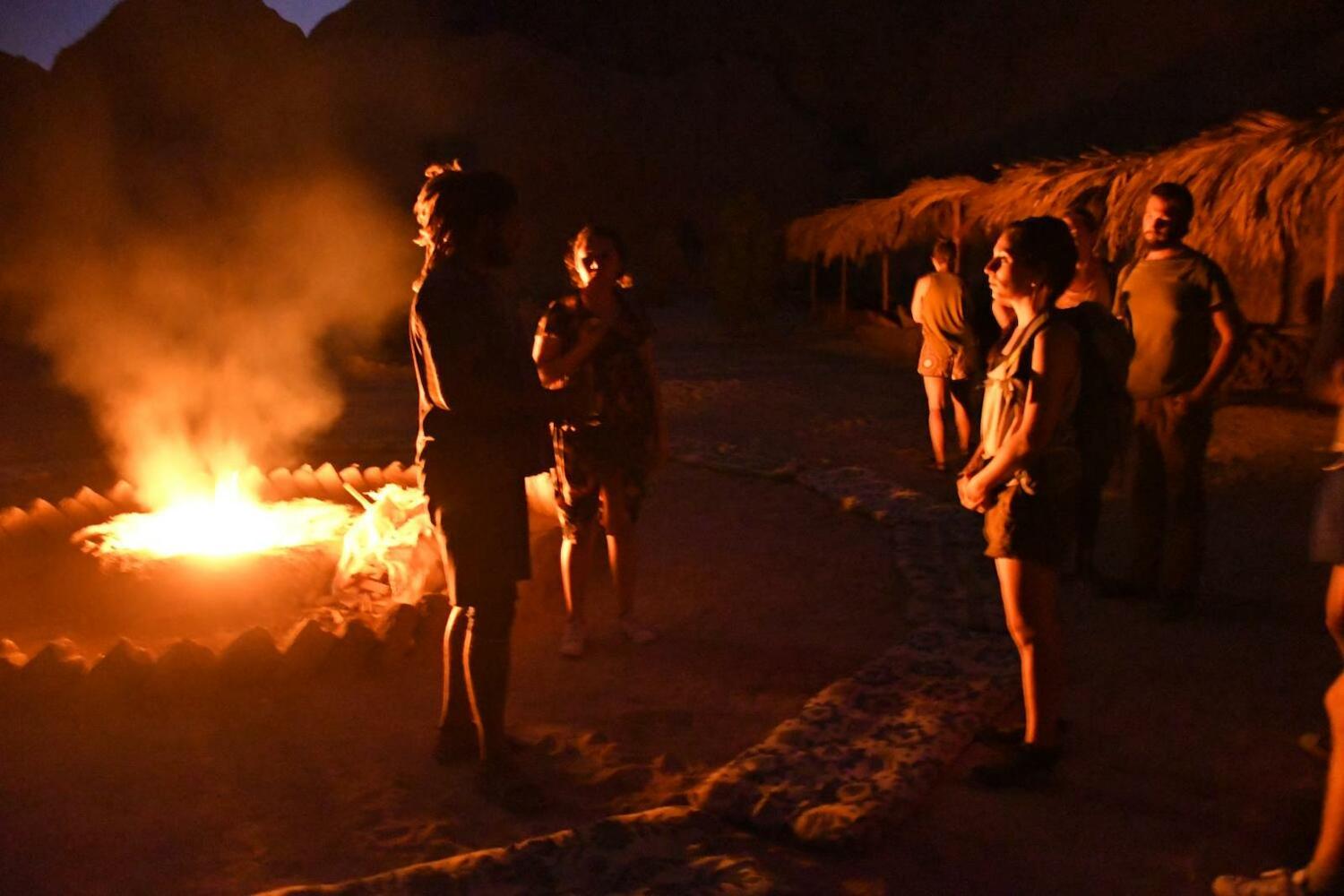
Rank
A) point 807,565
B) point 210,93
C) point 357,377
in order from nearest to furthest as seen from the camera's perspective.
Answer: point 807,565, point 357,377, point 210,93

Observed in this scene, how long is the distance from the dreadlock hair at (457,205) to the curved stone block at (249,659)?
Result: 5.52 feet

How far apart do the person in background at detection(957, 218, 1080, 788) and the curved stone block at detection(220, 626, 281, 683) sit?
8.23ft

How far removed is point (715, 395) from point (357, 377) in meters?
4.90

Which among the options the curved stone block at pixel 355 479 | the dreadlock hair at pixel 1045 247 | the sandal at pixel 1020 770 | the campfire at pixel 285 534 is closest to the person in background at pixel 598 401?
the campfire at pixel 285 534

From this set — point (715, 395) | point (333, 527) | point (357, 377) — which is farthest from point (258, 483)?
point (357, 377)

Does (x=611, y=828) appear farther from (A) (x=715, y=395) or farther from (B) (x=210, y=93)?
(B) (x=210, y=93)

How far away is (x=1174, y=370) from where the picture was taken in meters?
4.16

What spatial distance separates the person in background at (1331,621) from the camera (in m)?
2.27

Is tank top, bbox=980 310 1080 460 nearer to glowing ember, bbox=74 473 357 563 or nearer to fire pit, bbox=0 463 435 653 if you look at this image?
fire pit, bbox=0 463 435 653

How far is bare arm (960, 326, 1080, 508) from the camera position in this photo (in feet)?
8.93

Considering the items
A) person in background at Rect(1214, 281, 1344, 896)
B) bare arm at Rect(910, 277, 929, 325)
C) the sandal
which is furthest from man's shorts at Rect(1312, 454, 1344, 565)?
bare arm at Rect(910, 277, 929, 325)

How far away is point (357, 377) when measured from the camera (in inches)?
528

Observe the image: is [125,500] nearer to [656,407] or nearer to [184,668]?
[184,668]

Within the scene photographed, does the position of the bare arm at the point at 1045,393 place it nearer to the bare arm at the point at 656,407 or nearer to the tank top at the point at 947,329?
the bare arm at the point at 656,407
